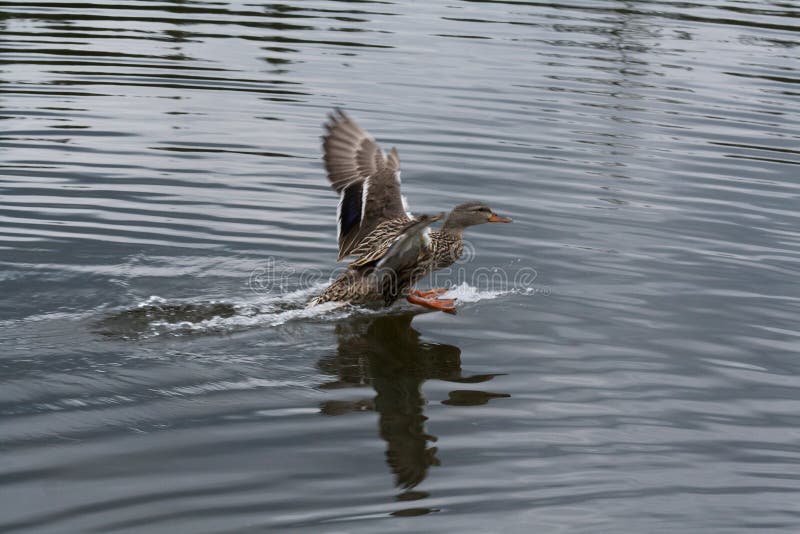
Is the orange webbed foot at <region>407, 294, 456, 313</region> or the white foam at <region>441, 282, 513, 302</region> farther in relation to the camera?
the white foam at <region>441, 282, 513, 302</region>

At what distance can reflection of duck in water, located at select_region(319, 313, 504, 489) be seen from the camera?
5.54 m

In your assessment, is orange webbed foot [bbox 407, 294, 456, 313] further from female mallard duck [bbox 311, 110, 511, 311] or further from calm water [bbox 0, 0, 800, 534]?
calm water [bbox 0, 0, 800, 534]

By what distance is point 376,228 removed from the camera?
7.99m

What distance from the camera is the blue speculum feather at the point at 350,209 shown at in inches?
322

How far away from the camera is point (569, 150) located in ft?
37.9

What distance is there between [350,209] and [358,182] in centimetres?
22

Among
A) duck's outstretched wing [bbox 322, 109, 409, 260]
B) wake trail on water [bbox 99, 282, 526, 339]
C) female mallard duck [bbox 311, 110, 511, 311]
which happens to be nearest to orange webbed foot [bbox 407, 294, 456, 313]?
female mallard duck [bbox 311, 110, 511, 311]

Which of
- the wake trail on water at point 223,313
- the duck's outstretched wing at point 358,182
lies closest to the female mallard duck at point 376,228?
the duck's outstretched wing at point 358,182

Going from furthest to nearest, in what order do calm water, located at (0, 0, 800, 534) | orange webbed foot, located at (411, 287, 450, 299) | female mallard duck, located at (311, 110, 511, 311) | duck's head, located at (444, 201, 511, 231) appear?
duck's head, located at (444, 201, 511, 231) → orange webbed foot, located at (411, 287, 450, 299) → female mallard duck, located at (311, 110, 511, 311) → calm water, located at (0, 0, 800, 534)

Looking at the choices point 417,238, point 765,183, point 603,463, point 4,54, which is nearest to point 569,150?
point 765,183

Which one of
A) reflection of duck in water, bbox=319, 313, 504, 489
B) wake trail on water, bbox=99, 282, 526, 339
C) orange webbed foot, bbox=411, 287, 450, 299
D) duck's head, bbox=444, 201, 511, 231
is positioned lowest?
reflection of duck in water, bbox=319, 313, 504, 489

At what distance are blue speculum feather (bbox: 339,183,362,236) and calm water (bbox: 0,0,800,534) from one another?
18.0 inches

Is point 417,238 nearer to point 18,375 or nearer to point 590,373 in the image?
point 590,373

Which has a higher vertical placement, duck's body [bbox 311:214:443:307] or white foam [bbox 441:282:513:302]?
duck's body [bbox 311:214:443:307]
